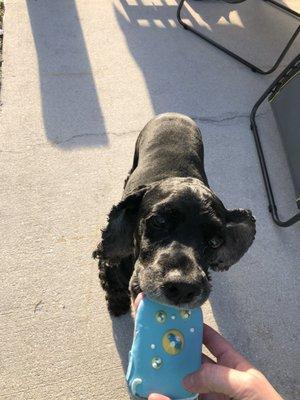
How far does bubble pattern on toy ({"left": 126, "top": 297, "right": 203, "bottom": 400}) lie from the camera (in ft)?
6.17

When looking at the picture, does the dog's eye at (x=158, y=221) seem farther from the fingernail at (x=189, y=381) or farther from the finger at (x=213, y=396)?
the finger at (x=213, y=396)

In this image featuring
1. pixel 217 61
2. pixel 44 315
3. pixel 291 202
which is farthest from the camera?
→ pixel 217 61

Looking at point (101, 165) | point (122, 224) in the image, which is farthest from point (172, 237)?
point (101, 165)

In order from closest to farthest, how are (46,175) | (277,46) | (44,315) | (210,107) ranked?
(44,315)
(46,175)
(210,107)
(277,46)

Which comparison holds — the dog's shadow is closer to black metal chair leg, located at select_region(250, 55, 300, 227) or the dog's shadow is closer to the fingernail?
the fingernail

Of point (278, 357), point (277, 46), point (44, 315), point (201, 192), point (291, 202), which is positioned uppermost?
point (201, 192)

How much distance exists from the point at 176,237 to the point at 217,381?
27.5 inches

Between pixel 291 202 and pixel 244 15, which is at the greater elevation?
pixel 244 15

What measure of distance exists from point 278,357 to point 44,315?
65.6 inches

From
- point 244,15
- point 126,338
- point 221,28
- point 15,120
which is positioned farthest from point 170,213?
point 244,15

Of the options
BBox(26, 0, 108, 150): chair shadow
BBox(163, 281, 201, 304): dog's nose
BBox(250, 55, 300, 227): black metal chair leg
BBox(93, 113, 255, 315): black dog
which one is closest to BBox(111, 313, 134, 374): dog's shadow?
BBox(93, 113, 255, 315): black dog

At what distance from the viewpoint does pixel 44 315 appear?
2.88 meters

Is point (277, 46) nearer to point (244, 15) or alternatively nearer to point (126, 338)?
point (244, 15)

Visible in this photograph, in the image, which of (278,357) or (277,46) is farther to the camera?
(277,46)
